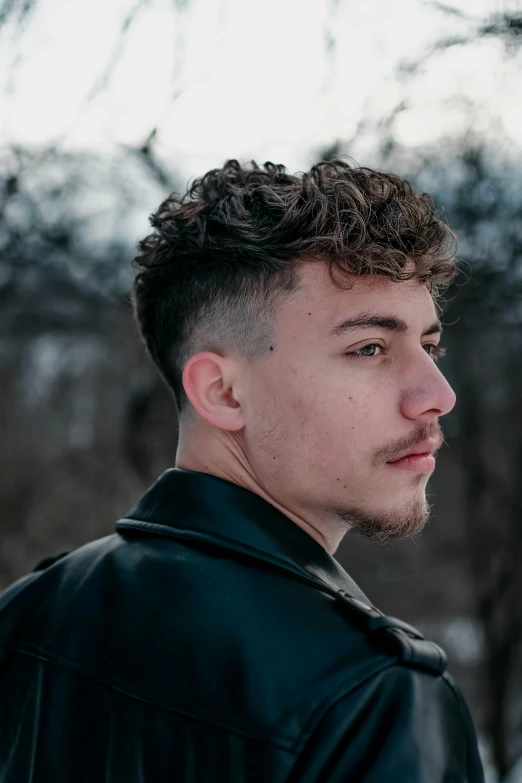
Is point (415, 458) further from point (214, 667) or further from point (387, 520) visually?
point (214, 667)

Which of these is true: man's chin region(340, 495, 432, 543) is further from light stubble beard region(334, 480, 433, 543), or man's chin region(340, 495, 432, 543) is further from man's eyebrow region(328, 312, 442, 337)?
man's eyebrow region(328, 312, 442, 337)

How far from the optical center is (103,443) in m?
3.66

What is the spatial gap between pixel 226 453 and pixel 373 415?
1.01ft

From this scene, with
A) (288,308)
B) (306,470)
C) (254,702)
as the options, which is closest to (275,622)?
(254,702)

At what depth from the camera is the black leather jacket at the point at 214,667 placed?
1087 mm

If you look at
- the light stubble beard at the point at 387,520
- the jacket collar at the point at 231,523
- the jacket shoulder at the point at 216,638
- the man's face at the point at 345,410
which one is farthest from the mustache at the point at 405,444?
the jacket shoulder at the point at 216,638

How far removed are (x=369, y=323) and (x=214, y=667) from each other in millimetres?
709

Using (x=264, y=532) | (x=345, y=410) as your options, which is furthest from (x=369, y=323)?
(x=264, y=532)

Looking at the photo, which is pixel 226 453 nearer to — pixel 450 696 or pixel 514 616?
pixel 450 696

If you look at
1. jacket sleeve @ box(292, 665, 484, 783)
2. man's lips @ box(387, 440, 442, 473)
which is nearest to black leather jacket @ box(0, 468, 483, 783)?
jacket sleeve @ box(292, 665, 484, 783)

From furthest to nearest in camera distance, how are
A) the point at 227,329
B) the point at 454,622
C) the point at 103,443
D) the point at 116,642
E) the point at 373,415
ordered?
the point at 103,443
the point at 454,622
the point at 227,329
the point at 373,415
the point at 116,642

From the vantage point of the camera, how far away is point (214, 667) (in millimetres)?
1181

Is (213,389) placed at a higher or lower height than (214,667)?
higher

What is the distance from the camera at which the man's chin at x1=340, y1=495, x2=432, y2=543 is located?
154 centimetres
